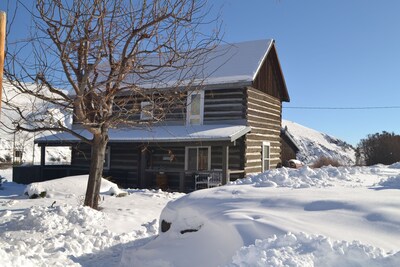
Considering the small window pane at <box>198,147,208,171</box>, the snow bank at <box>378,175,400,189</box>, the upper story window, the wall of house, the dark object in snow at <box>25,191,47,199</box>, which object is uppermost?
the upper story window

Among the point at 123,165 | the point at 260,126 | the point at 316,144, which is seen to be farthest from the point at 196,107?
the point at 316,144

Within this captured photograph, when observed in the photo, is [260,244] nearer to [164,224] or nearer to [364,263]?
[364,263]

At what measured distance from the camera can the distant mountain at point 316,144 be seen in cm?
5300

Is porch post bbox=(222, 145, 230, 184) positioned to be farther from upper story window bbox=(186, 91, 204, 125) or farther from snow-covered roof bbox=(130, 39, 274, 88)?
snow-covered roof bbox=(130, 39, 274, 88)

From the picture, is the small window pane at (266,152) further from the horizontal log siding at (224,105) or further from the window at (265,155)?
the horizontal log siding at (224,105)

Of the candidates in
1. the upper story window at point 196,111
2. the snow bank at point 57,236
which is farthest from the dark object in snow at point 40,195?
the upper story window at point 196,111

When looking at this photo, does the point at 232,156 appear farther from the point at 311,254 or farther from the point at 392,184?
the point at 311,254

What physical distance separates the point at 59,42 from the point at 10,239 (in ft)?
13.2

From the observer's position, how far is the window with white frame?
20573mm

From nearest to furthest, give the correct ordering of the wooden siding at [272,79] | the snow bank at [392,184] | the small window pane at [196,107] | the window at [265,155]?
the snow bank at [392,184]
the small window pane at [196,107]
the wooden siding at [272,79]
the window at [265,155]

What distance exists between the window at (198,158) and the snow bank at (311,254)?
15083 millimetres

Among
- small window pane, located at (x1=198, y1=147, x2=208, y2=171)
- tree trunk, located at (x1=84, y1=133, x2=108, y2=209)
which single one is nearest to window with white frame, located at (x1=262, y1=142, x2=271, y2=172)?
small window pane, located at (x1=198, y1=147, x2=208, y2=171)

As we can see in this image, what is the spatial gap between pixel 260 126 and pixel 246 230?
16.1 metres

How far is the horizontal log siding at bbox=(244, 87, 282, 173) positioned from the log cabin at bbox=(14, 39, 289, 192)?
4 cm
